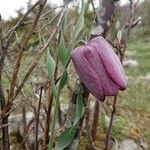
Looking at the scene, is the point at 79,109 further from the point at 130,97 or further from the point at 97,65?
the point at 130,97

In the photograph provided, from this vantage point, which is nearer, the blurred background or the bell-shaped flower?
the bell-shaped flower

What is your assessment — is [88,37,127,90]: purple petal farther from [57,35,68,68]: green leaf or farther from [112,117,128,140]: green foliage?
[112,117,128,140]: green foliage

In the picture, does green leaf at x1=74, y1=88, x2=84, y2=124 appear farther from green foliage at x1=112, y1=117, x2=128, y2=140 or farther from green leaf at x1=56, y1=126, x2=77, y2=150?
green foliage at x1=112, y1=117, x2=128, y2=140

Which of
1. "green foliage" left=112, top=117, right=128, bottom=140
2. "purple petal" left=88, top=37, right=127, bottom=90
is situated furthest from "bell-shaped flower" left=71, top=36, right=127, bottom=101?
"green foliage" left=112, top=117, right=128, bottom=140

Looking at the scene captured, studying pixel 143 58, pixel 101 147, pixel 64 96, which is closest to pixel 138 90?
pixel 64 96

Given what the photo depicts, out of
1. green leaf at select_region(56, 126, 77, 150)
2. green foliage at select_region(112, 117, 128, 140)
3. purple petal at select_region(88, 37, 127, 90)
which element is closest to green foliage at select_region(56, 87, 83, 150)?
green leaf at select_region(56, 126, 77, 150)

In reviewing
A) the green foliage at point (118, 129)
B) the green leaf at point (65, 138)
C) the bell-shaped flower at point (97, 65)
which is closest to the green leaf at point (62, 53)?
the bell-shaped flower at point (97, 65)

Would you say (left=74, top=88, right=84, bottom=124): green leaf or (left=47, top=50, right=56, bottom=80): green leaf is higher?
(left=47, top=50, right=56, bottom=80): green leaf

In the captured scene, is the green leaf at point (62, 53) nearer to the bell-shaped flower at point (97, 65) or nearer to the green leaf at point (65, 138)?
the bell-shaped flower at point (97, 65)
